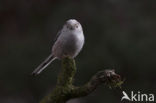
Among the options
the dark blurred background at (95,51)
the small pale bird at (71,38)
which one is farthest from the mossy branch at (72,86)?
the dark blurred background at (95,51)

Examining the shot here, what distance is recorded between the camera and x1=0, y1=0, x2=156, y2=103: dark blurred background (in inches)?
381

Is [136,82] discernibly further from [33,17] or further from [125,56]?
[33,17]

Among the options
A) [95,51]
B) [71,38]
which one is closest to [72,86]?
[71,38]

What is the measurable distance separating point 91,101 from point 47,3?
215 cm

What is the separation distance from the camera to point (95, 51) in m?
9.83

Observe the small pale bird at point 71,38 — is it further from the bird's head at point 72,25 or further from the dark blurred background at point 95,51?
the dark blurred background at point 95,51

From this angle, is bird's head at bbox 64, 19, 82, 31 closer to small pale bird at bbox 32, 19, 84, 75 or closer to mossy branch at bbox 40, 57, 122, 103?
small pale bird at bbox 32, 19, 84, 75

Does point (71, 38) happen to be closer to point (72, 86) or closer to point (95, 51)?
point (72, 86)

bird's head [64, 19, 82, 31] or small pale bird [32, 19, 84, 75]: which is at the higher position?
bird's head [64, 19, 82, 31]

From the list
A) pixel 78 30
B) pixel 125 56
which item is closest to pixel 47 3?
pixel 125 56

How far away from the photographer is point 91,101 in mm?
9914

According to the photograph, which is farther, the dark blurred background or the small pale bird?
the dark blurred background

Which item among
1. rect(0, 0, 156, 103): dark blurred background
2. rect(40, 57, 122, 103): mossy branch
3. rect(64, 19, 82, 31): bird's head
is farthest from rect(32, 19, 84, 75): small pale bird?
rect(0, 0, 156, 103): dark blurred background

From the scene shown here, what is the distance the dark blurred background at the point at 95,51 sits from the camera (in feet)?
31.7
